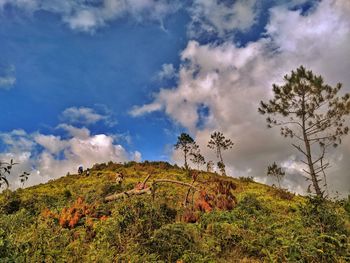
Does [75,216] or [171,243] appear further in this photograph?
[75,216]

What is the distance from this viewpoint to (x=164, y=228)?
26.6ft

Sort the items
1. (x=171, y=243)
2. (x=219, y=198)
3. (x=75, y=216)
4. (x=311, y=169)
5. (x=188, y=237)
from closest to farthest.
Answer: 1. (x=219, y=198)
2. (x=171, y=243)
3. (x=188, y=237)
4. (x=75, y=216)
5. (x=311, y=169)

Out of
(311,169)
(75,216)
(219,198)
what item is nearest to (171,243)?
(219,198)

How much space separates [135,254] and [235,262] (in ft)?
7.57

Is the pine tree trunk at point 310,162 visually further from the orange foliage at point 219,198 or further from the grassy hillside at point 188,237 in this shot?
the orange foliage at point 219,198

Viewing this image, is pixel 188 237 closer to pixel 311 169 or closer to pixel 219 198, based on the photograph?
pixel 219 198

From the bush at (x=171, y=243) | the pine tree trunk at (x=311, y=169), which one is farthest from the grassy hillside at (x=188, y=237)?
the pine tree trunk at (x=311, y=169)

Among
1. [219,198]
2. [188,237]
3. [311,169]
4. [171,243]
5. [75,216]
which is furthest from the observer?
[311,169]

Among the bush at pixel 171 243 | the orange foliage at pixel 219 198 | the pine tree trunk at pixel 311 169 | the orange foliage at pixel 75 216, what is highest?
the pine tree trunk at pixel 311 169

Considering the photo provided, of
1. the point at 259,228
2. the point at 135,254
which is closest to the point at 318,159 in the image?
the point at 259,228

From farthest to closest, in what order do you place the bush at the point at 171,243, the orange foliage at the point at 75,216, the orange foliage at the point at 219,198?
the orange foliage at the point at 75,216 < the bush at the point at 171,243 < the orange foliage at the point at 219,198

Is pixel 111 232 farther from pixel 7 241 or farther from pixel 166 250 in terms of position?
pixel 7 241

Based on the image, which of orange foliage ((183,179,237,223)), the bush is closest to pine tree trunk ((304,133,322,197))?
the bush

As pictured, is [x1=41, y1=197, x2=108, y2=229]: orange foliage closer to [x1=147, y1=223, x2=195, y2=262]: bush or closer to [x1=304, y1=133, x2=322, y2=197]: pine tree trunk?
[x1=147, y1=223, x2=195, y2=262]: bush
